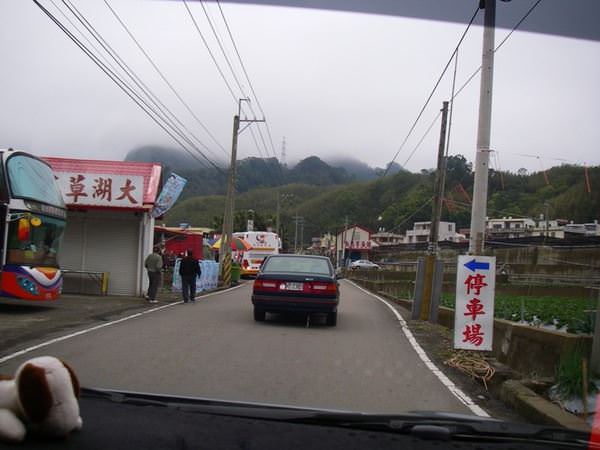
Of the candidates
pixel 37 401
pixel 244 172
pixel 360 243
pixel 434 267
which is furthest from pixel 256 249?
pixel 360 243

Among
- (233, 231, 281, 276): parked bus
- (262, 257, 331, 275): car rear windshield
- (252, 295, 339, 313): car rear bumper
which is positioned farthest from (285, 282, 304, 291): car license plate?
(233, 231, 281, 276): parked bus

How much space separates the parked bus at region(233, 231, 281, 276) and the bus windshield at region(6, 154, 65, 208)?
25.8m

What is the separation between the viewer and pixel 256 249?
4091 cm

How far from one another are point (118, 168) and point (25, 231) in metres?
7.45

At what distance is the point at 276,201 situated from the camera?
64250mm

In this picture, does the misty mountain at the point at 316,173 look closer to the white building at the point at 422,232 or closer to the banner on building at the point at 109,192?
the white building at the point at 422,232

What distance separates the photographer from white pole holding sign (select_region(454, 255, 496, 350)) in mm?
9109

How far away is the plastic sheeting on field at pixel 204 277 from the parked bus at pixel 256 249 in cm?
1130

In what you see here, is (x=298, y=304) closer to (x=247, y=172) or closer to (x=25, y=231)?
(x=25, y=231)

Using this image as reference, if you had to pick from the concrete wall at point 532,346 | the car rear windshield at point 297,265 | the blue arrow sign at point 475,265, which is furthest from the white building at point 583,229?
the blue arrow sign at point 475,265

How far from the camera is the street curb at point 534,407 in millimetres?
5160

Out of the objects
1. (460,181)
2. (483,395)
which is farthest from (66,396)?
(460,181)

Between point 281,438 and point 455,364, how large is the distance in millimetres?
5722

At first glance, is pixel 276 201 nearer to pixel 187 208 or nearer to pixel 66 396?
pixel 187 208
